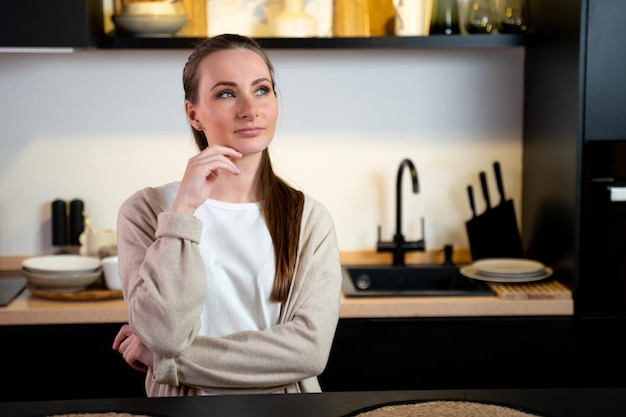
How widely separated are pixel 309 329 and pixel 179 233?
32 cm

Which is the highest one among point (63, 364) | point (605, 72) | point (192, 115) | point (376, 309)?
point (605, 72)

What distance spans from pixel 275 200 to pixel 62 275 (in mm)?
1135

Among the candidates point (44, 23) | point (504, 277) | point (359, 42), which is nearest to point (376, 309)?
point (504, 277)

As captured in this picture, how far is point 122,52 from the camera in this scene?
3.32 m

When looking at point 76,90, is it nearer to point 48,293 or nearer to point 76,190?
point 76,190

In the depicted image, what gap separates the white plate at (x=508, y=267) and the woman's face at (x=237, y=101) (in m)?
1.38

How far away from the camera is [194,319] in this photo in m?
1.80

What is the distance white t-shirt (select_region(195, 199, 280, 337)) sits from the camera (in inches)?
74.9

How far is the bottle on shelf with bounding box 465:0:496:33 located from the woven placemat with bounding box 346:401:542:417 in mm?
1913

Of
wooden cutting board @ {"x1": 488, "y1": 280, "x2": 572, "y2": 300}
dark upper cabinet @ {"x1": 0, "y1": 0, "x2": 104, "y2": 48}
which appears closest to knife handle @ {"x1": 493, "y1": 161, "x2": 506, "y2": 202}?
wooden cutting board @ {"x1": 488, "y1": 280, "x2": 572, "y2": 300}

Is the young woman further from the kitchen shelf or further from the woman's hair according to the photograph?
the kitchen shelf

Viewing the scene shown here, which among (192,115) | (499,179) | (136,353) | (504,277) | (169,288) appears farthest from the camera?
(499,179)

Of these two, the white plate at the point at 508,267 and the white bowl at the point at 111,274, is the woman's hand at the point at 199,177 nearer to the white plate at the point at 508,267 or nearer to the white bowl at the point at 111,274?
the white bowl at the point at 111,274

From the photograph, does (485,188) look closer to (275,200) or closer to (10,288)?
(275,200)
